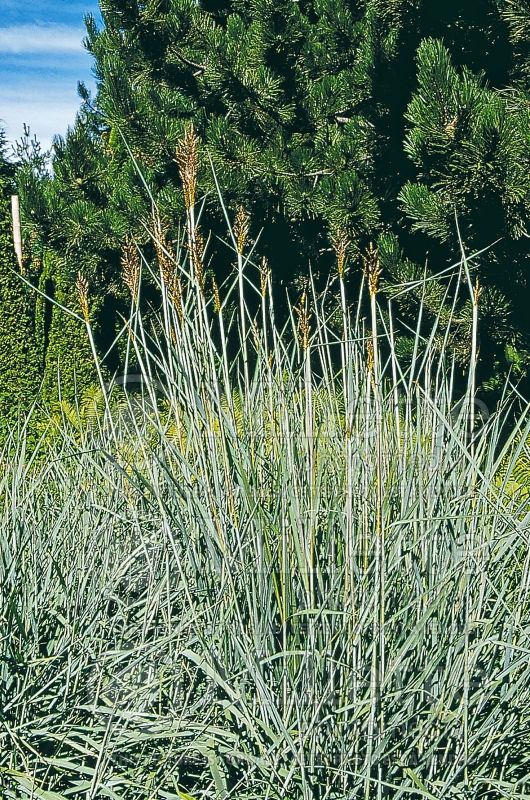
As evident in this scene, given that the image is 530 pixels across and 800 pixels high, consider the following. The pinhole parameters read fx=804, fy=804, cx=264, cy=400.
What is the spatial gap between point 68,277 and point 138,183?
153 centimetres

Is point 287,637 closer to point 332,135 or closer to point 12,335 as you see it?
point 332,135

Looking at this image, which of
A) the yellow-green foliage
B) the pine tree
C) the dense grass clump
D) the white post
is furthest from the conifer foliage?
the dense grass clump

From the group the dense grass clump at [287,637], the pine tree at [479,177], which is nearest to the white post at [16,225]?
the pine tree at [479,177]

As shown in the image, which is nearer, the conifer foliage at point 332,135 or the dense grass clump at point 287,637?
the dense grass clump at point 287,637

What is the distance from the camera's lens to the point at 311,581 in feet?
4.88

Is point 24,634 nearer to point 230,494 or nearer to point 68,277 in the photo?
point 230,494

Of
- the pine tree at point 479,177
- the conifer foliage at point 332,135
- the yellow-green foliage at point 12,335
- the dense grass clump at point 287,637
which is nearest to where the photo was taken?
the dense grass clump at point 287,637

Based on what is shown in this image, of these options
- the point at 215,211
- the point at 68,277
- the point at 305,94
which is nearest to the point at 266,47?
the point at 305,94

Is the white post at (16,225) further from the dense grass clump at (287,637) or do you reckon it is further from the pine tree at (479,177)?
the dense grass clump at (287,637)

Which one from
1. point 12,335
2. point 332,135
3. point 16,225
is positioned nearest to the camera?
point 332,135

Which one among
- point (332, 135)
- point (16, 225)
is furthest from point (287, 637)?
point (16, 225)

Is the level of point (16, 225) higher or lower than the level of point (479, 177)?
lower

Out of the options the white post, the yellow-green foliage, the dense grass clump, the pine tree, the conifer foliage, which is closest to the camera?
the dense grass clump

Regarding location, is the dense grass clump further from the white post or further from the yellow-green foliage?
the white post
